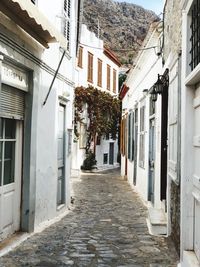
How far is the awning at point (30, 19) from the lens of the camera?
5855 mm

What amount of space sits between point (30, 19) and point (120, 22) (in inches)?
2356

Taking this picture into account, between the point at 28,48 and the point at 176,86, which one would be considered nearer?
the point at 176,86

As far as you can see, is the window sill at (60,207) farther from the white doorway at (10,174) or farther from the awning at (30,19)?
the awning at (30,19)

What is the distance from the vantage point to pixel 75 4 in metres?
12.1

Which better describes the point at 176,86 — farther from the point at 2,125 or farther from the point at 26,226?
the point at 26,226

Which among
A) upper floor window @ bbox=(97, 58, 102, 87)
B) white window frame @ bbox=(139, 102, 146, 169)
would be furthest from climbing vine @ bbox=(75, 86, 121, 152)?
white window frame @ bbox=(139, 102, 146, 169)

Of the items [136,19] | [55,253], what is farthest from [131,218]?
[136,19]

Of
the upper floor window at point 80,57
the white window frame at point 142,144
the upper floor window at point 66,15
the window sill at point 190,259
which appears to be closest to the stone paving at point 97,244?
the window sill at point 190,259

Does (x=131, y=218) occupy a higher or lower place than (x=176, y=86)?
lower

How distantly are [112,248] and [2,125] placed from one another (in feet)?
8.19

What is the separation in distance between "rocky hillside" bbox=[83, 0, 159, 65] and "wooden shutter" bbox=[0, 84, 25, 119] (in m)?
46.1

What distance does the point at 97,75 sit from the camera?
→ 28.8 m

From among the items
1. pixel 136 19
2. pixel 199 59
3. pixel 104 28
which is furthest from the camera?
pixel 136 19

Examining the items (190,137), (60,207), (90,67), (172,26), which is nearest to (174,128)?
(190,137)
